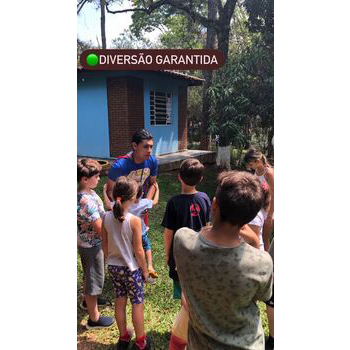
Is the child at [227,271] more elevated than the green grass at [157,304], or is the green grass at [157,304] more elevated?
the child at [227,271]

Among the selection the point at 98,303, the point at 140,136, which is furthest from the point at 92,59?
the point at 98,303

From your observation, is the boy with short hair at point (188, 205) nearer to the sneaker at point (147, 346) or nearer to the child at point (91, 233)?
the child at point (91, 233)

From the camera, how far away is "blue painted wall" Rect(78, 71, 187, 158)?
6.65 ft

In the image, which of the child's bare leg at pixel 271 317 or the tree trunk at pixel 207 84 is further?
the tree trunk at pixel 207 84

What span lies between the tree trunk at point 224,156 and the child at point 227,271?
0.98 m

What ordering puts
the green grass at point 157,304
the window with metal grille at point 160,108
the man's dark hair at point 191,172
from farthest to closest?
the window with metal grille at point 160,108 → the green grass at point 157,304 → the man's dark hair at point 191,172

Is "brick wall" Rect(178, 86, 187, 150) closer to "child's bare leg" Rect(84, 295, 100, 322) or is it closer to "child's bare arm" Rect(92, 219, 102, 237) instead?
"child's bare arm" Rect(92, 219, 102, 237)

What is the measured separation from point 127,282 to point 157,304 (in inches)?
20.3

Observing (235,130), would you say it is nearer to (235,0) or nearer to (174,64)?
(174,64)

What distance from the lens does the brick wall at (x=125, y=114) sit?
2.46 meters

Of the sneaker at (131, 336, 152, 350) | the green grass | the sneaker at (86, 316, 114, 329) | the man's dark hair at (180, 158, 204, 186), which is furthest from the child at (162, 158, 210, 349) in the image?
the sneaker at (86, 316, 114, 329)

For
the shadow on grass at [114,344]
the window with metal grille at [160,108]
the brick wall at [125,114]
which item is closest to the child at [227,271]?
the shadow on grass at [114,344]

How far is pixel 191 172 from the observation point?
64.4 inches

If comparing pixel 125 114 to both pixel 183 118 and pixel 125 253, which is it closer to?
pixel 183 118
